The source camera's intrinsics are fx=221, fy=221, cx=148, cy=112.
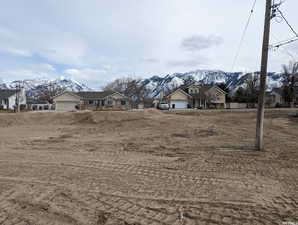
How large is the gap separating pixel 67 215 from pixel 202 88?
55336mm

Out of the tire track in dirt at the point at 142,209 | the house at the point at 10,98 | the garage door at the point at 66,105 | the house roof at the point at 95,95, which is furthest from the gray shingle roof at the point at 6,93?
the tire track in dirt at the point at 142,209

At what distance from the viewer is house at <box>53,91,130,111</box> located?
50.7 metres

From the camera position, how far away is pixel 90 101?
53.2 meters

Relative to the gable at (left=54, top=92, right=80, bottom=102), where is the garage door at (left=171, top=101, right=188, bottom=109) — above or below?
below

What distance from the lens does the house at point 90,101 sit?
166ft

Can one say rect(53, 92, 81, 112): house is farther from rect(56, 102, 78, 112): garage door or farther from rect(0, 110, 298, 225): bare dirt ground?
rect(0, 110, 298, 225): bare dirt ground

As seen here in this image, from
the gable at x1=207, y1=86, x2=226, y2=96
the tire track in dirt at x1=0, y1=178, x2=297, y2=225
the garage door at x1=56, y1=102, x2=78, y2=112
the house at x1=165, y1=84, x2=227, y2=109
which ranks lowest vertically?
the tire track in dirt at x1=0, y1=178, x2=297, y2=225

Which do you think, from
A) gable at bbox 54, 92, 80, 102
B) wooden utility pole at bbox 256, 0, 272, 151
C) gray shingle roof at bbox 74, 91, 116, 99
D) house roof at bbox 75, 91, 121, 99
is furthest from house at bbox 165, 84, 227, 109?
wooden utility pole at bbox 256, 0, 272, 151

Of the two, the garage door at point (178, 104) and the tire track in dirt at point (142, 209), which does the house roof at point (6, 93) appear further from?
the tire track in dirt at point (142, 209)

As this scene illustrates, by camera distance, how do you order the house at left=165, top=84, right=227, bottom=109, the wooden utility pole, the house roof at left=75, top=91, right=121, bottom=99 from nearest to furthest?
the wooden utility pole < the house roof at left=75, top=91, right=121, bottom=99 < the house at left=165, top=84, right=227, bottom=109

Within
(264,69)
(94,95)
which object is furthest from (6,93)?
(264,69)

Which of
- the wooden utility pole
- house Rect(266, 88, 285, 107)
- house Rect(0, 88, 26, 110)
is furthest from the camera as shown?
house Rect(266, 88, 285, 107)

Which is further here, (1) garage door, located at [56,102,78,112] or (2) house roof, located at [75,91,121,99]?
(2) house roof, located at [75,91,121,99]

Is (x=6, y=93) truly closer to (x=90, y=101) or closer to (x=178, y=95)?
(x=90, y=101)
